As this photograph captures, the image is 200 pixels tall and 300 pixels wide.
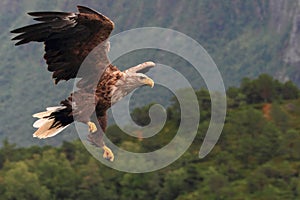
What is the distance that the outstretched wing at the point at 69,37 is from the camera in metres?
13.6

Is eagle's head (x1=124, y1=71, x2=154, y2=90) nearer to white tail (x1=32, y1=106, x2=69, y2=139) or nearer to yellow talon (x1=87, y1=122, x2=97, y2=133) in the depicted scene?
yellow talon (x1=87, y1=122, x2=97, y2=133)

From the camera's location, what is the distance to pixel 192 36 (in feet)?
573

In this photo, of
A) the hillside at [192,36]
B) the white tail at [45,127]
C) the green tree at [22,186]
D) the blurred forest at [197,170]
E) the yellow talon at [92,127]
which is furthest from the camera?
the hillside at [192,36]

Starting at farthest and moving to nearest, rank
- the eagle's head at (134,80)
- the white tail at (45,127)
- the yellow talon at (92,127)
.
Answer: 1. the white tail at (45,127)
2. the eagle's head at (134,80)
3. the yellow talon at (92,127)

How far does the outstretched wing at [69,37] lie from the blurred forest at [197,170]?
111 ft

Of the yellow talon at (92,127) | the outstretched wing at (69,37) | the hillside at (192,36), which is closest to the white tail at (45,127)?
the outstretched wing at (69,37)

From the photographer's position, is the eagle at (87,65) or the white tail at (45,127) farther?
the white tail at (45,127)

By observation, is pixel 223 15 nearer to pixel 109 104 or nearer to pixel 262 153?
pixel 262 153

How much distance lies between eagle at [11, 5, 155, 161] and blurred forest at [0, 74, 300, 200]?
3377 cm

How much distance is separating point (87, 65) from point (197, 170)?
138 feet

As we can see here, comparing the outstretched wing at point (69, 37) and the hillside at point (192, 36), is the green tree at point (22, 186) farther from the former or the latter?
the hillside at point (192, 36)

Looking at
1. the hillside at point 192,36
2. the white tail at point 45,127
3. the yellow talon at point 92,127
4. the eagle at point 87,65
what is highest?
the eagle at point 87,65

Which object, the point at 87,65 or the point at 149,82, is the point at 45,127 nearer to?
the point at 87,65

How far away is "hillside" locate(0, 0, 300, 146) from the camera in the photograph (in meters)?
136
